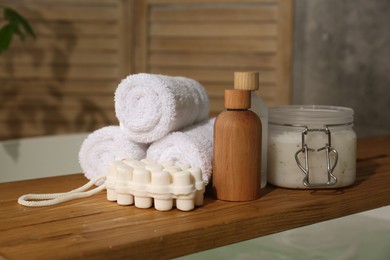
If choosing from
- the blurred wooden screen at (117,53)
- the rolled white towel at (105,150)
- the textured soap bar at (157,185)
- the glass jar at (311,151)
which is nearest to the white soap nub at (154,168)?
the textured soap bar at (157,185)

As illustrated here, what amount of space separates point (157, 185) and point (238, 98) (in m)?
0.17

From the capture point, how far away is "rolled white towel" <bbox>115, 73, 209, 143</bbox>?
92cm

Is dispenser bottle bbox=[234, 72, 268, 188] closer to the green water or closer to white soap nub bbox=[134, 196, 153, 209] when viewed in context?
the green water

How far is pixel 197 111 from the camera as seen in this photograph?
1.03 meters

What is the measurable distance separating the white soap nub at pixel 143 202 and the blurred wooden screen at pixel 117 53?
1707 mm

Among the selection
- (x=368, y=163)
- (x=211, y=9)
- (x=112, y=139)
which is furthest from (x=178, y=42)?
(x=112, y=139)

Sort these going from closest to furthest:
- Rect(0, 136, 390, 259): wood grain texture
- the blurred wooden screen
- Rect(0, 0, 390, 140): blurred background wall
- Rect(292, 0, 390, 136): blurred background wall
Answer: Rect(0, 136, 390, 259): wood grain texture, Rect(292, 0, 390, 136): blurred background wall, Rect(0, 0, 390, 140): blurred background wall, the blurred wooden screen

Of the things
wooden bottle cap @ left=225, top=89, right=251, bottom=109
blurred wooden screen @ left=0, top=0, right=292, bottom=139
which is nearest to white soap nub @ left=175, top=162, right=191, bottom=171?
wooden bottle cap @ left=225, top=89, right=251, bottom=109

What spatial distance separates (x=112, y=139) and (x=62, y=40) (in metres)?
1.78

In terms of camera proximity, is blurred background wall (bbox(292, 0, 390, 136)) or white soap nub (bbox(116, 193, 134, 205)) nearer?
white soap nub (bbox(116, 193, 134, 205))

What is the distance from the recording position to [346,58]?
2.27 metres

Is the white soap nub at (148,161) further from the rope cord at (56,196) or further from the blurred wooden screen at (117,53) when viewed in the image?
the blurred wooden screen at (117,53)

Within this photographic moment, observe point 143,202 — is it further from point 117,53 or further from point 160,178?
point 117,53

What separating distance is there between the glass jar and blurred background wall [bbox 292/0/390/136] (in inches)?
48.3
